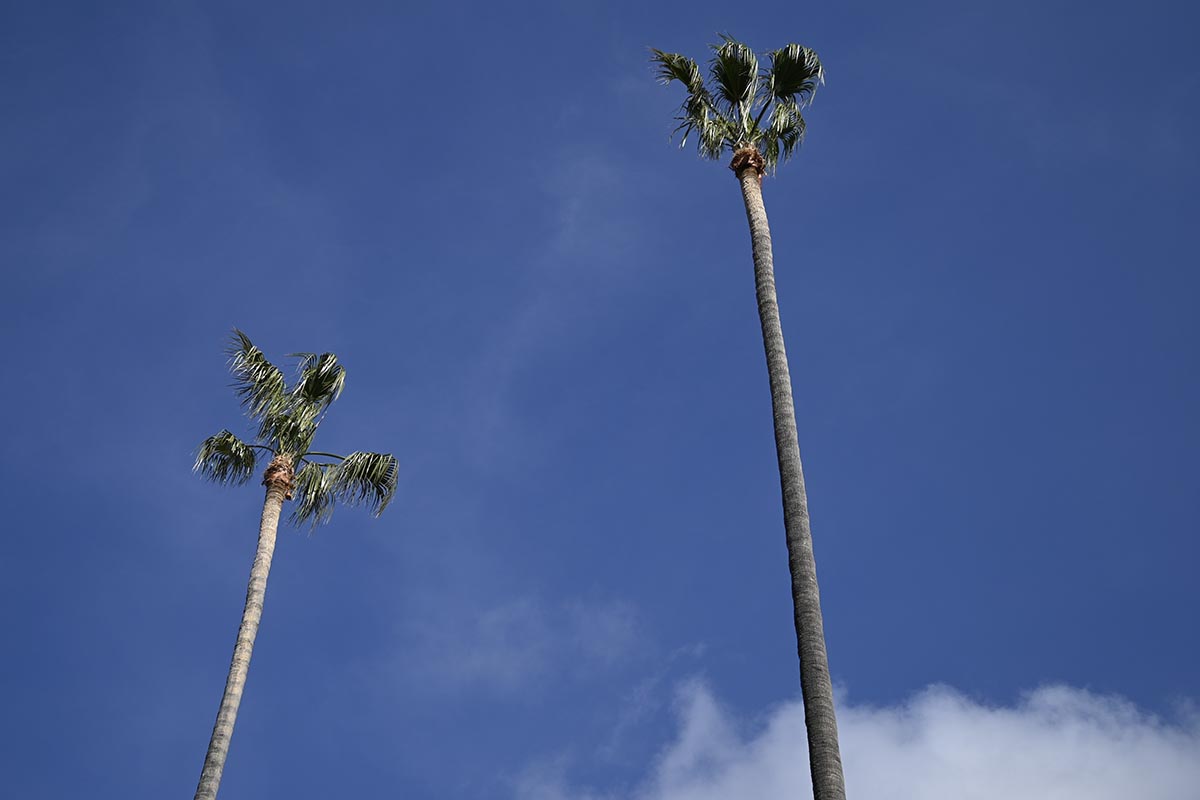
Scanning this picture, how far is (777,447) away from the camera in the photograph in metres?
16.5

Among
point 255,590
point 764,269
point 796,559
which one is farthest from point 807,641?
point 255,590

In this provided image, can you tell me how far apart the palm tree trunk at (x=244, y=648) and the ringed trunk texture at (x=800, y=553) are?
946cm

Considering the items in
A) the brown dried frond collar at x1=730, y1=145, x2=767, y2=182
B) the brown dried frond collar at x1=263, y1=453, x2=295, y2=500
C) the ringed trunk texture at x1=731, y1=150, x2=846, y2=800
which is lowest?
the ringed trunk texture at x1=731, y1=150, x2=846, y2=800

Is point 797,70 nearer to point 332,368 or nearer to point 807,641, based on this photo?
point 332,368

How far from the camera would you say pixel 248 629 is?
21.4m

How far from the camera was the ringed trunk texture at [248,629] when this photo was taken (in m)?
19.1

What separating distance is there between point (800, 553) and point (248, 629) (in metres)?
10.5

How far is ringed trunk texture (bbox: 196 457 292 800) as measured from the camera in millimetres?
19062

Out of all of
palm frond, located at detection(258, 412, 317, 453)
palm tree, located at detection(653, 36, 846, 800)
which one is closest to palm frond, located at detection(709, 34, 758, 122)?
palm tree, located at detection(653, 36, 846, 800)

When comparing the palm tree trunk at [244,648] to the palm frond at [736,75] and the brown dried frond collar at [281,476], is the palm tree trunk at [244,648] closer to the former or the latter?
the brown dried frond collar at [281,476]

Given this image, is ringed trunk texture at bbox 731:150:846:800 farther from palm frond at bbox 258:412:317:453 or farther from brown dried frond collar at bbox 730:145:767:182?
palm frond at bbox 258:412:317:453

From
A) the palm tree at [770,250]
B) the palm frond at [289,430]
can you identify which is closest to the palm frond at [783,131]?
the palm tree at [770,250]

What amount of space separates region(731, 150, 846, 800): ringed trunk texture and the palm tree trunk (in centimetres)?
946

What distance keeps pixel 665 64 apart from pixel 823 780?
14974 mm
